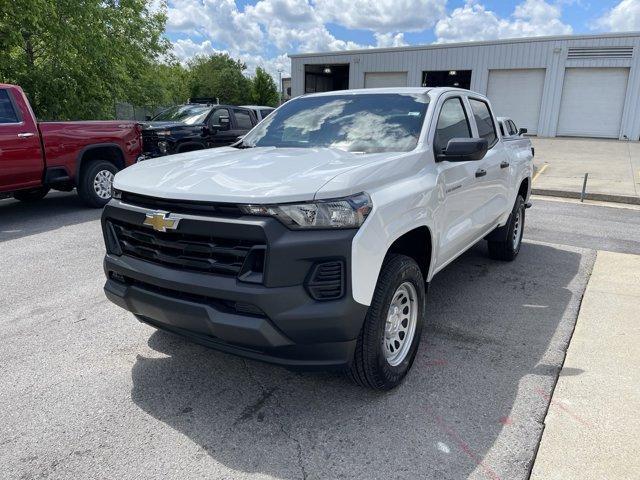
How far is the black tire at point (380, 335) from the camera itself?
275 cm

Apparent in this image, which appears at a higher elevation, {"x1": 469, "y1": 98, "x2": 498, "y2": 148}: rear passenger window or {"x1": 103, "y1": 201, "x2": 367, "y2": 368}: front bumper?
{"x1": 469, "y1": 98, "x2": 498, "y2": 148}: rear passenger window

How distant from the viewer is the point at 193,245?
268 centimetres

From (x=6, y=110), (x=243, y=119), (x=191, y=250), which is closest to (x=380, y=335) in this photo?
(x=191, y=250)

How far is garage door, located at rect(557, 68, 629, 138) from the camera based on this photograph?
2547 centimetres

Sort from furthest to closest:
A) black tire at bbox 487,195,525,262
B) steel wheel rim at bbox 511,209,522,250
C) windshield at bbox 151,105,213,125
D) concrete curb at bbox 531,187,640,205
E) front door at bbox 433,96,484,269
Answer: windshield at bbox 151,105,213,125 → concrete curb at bbox 531,187,640,205 → steel wheel rim at bbox 511,209,522,250 → black tire at bbox 487,195,525,262 → front door at bbox 433,96,484,269

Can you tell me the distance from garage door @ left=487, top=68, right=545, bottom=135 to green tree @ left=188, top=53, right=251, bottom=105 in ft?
160

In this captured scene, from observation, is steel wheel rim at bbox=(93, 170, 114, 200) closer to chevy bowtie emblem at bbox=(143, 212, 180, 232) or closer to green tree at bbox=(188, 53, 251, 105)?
chevy bowtie emblem at bbox=(143, 212, 180, 232)

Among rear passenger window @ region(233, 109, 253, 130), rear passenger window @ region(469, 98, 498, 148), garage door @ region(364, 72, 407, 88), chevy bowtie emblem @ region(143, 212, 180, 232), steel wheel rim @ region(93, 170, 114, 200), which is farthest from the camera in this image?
garage door @ region(364, 72, 407, 88)

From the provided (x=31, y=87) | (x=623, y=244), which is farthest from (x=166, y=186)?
(x=31, y=87)

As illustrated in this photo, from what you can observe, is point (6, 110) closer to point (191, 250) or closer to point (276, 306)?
point (191, 250)

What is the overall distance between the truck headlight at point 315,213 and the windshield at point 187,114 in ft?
31.0

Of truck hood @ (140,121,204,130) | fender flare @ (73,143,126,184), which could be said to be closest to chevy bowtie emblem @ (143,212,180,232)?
fender flare @ (73,143,126,184)

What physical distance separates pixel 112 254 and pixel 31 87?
12.2 metres

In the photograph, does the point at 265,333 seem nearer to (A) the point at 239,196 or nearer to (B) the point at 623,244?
(A) the point at 239,196
